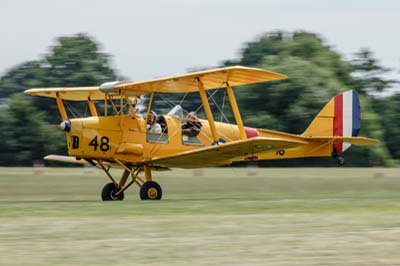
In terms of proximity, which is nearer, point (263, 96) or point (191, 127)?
point (191, 127)

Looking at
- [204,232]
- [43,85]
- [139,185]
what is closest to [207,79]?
[139,185]

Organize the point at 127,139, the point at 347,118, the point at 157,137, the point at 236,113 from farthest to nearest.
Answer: the point at 347,118
the point at 157,137
the point at 127,139
the point at 236,113

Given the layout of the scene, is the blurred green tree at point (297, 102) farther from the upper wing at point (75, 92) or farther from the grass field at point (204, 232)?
the grass field at point (204, 232)

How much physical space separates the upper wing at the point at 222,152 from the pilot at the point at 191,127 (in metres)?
0.70

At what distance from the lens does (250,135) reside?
21609 millimetres

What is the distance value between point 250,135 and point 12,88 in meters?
52.1

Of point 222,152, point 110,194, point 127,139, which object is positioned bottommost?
point 110,194

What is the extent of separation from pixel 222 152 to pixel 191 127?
5.60 ft

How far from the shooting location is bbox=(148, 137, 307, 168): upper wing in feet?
60.2

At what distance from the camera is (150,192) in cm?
1936

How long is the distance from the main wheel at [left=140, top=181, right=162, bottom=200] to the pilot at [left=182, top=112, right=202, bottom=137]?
1.76 metres

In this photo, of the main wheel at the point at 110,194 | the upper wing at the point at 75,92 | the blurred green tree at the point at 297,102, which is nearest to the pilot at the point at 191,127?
the main wheel at the point at 110,194

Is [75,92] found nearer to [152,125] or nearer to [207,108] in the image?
[152,125]

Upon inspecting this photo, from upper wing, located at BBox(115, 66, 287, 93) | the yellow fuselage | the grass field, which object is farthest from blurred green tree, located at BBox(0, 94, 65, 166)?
the grass field
